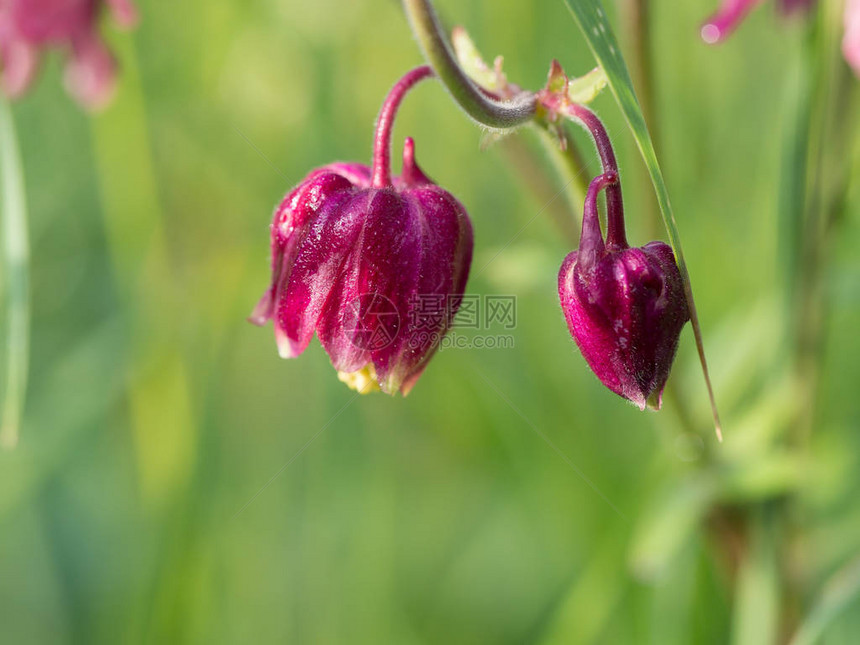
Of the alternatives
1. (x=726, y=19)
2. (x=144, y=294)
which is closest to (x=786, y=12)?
(x=726, y=19)

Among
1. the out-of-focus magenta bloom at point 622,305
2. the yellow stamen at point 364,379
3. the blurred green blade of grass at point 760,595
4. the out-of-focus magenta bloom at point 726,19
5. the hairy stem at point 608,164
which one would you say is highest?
the out-of-focus magenta bloom at point 726,19

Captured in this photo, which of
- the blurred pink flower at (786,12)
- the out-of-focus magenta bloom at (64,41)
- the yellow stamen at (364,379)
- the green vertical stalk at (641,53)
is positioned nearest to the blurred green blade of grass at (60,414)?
the out-of-focus magenta bloom at (64,41)

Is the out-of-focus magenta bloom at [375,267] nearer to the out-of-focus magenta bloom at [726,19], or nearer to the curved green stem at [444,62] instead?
the curved green stem at [444,62]

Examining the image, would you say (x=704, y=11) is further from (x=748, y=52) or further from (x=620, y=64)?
(x=620, y=64)

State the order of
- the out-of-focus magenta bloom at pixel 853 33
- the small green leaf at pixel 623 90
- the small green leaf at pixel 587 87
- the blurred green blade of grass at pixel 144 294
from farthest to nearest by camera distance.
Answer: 1. the blurred green blade of grass at pixel 144 294
2. the out-of-focus magenta bloom at pixel 853 33
3. the small green leaf at pixel 587 87
4. the small green leaf at pixel 623 90

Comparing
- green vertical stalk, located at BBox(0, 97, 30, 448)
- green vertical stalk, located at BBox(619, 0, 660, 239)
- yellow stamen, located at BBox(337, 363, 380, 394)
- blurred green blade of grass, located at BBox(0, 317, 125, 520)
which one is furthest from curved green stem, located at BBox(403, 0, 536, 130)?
blurred green blade of grass, located at BBox(0, 317, 125, 520)

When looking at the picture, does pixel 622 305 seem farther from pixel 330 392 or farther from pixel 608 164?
pixel 330 392

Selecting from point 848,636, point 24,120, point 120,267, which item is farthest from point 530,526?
point 24,120
